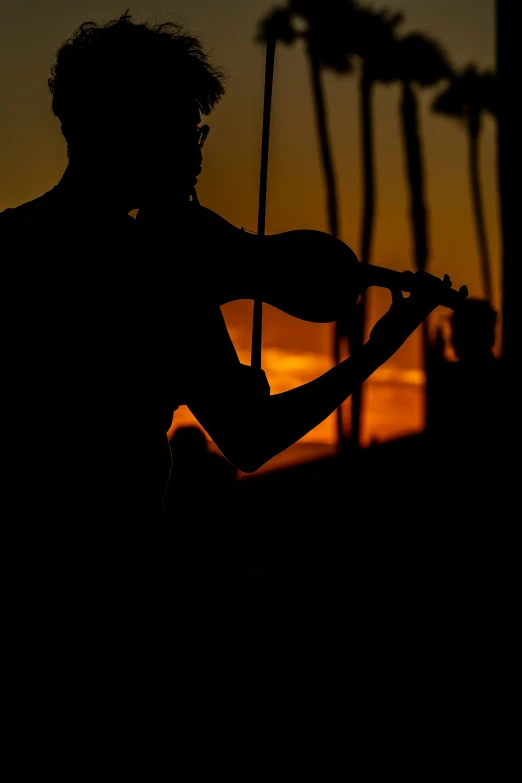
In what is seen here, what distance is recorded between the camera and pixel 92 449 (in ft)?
4.47

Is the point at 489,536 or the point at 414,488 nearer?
the point at 489,536

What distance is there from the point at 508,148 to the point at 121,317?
14.9 ft

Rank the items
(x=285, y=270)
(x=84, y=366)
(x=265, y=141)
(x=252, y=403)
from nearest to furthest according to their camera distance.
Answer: (x=84, y=366) < (x=252, y=403) < (x=285, y=270) < (x=265, y=141)

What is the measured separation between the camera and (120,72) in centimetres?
152

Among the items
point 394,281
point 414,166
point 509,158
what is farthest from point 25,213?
point 414,166

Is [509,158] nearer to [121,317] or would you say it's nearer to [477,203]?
[121,317]

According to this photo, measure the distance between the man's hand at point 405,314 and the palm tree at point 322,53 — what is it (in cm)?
1686

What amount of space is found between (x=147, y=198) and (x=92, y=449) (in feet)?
1.36

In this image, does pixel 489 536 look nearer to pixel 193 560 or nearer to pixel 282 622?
pixel 282 622

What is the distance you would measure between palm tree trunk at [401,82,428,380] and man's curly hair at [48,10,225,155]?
18.3m

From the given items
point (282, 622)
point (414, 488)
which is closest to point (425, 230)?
point (414, 488)

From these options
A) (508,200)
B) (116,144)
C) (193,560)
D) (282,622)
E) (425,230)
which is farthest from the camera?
(425,230)

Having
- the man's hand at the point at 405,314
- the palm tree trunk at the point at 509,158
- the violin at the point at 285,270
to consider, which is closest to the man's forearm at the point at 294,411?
the man's hand at the point at 405,314

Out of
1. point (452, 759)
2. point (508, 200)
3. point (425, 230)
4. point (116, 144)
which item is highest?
point (425, 230)
